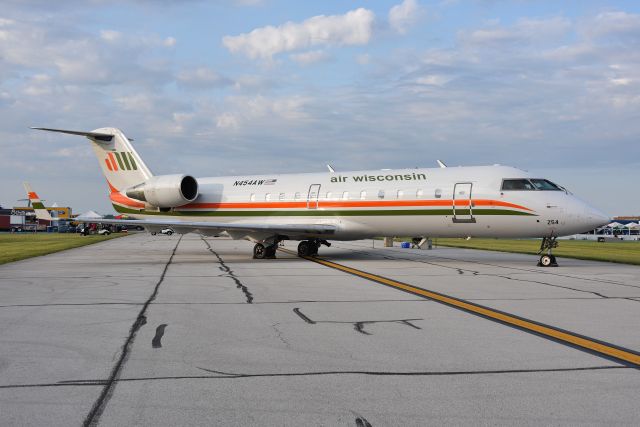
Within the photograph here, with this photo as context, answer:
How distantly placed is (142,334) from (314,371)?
2.81 meters

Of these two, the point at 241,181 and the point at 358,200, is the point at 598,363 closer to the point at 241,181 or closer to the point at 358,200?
the point at 358,200

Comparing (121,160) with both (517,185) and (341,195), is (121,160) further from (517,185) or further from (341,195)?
(517,185)

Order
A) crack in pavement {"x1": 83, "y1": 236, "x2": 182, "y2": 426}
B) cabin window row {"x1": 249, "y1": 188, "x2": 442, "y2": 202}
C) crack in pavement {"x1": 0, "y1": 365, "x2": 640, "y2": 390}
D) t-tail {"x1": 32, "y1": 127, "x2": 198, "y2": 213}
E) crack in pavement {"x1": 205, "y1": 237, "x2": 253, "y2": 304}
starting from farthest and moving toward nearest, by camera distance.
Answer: t-tail {"x1": 32, "y1": 127, "x2": 198, "y2": 213}, cabin window row {"x1": 249, "y1": 188, "x2": 442, "y2": 202}, crack in pavement {"x1": 205, "y1": 237, "x2": 253, "y2": 304}, crack in pavement {"x1": 0, "y1": 365, "x2": 640, "y2": 390}, crack in pavement {"x1": 83, "y1": 236, "x2": 182, "y2": 426}

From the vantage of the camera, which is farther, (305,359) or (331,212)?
(331,212)

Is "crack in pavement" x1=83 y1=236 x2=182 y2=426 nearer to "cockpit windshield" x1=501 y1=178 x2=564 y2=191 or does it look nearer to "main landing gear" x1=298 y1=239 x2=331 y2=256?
"cockpit windshield" x1=501 y1=178 x2=564 y2=191

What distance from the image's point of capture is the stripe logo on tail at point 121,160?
26.9 m

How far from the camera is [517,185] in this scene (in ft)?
62.3

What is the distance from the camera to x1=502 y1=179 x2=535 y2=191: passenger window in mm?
18844

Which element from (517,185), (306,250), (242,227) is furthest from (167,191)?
(517,185)

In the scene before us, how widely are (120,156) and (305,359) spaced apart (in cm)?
2291

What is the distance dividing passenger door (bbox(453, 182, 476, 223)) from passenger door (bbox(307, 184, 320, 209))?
18.1 ft

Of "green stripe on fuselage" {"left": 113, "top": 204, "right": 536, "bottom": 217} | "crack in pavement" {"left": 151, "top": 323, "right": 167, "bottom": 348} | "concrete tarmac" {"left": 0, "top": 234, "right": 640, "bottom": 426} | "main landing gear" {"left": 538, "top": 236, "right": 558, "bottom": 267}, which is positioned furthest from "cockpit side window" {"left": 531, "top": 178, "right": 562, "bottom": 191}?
"crack in pavement" {"left": 151, "top": 323, "right": 167, "bottom": 348}

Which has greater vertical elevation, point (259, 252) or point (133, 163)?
point (133, 163)

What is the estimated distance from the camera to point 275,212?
23.9m
